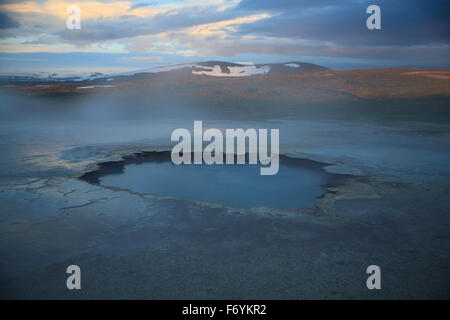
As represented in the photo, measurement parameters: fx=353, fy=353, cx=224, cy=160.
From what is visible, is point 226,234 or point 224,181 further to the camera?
point 224,181

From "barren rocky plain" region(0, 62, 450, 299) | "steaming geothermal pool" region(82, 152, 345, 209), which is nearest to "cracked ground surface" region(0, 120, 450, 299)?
"barren rocky plain" region(0, 62, 450, 299)

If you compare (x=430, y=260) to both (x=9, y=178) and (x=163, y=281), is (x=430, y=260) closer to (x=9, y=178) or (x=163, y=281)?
(x=163, y=281)

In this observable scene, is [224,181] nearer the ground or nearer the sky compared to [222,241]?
nearer the sky

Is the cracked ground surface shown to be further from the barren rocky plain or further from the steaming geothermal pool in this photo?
the steaming geothermal pool

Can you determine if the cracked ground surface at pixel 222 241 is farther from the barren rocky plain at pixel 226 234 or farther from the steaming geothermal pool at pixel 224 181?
the steaming geothermal pool at pixel 224 181

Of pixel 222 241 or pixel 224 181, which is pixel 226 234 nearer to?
pixel 222 241

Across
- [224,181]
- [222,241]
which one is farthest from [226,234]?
[224,181]
